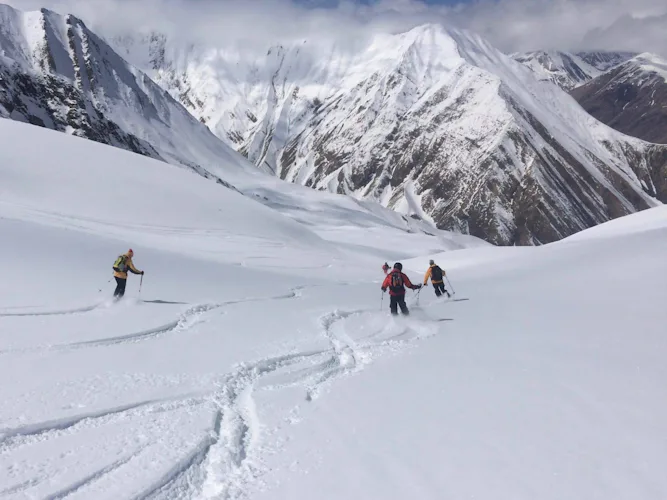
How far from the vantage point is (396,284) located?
1528 cm

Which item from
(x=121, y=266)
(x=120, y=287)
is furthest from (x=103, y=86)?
(x=120, y=287)

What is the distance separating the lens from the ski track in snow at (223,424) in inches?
212

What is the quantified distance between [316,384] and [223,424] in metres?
2.05

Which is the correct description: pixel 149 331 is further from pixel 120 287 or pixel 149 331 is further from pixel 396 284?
pixel 396 284

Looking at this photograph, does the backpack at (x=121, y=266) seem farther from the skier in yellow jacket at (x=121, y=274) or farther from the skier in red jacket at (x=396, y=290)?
the skier in red jacket at (x=396, y=290)

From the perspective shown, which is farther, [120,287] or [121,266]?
[121,266]

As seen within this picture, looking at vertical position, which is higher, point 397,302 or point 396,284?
point 396,284

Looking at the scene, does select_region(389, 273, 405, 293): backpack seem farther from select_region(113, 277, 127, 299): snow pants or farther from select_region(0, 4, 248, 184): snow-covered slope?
select_region(0, 4, 248, 184): snow-covered slope

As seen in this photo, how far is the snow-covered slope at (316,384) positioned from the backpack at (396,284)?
81cm

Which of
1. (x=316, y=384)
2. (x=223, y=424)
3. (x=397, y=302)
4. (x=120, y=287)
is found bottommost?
(x=223, y=424)

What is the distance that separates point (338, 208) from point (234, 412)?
13875cm

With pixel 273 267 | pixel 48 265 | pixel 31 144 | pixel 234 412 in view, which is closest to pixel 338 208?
pixel 31 144

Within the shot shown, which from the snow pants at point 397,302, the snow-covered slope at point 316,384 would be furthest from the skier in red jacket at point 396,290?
the snow-covered slope at point 316,384

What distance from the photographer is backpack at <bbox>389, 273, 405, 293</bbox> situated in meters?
15.2
